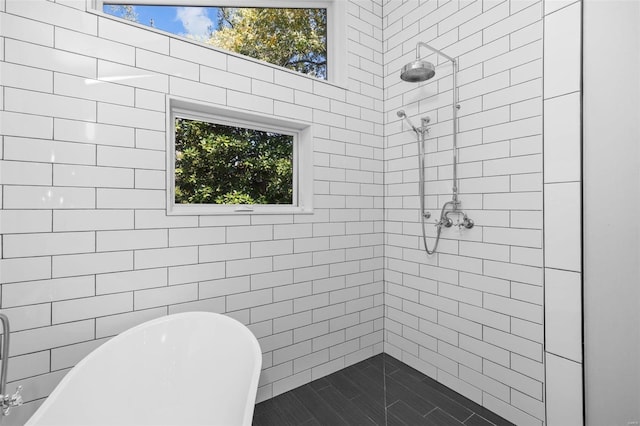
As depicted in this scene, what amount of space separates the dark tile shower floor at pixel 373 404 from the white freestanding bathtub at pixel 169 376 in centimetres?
53

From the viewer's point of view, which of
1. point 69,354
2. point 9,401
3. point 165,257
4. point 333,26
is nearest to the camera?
point 9,401

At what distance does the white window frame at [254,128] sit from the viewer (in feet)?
5.67

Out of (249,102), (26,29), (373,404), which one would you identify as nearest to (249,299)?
(373,404)

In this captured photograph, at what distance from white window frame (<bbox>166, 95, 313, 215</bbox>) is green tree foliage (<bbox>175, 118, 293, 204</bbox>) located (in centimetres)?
4

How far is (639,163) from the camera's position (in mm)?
577

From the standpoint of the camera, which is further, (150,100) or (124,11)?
(124,11)

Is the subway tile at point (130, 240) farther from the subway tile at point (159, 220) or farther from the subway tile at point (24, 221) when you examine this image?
the subway tile at point (24, 221)

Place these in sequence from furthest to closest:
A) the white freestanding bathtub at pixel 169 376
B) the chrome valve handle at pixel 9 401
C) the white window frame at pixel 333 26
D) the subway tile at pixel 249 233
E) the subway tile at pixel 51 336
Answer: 1. the white window frame at pixel 333 26
2. the subway tile at pixel 249 233
3. the subway tile at pixel 51 336
4. the white freestanding bathtub at pixel 169 376
5. the chrome valve handle at pixel 9 401

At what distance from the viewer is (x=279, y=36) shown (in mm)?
2262

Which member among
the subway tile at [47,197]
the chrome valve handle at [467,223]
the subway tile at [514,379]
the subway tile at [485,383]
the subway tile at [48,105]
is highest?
the subway tile at [48,105]

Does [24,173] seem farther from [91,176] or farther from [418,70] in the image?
[418,70]

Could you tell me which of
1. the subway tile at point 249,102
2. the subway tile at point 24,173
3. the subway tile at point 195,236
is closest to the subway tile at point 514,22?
the subway tile at point 249,102

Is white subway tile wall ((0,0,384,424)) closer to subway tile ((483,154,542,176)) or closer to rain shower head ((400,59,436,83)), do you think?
rain shower head ((400,59,436,83))

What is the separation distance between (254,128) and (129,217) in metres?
0.97
